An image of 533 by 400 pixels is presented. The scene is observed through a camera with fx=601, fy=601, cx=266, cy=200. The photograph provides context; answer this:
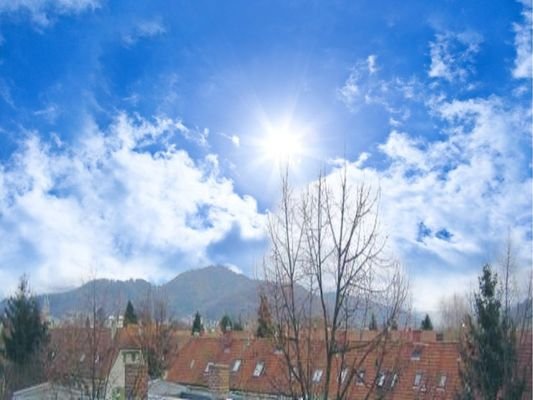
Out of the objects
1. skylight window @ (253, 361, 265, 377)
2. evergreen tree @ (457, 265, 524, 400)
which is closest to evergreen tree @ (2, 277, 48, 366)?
skylight window @ (253, 361, 265, 377)

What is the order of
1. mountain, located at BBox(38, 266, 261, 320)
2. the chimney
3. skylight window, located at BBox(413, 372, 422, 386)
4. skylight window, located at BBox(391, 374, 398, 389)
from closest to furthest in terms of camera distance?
skylight window, located at BBox(391, 374, 398, 389) < mountain, located at BBox(38, 266, 261, 320) < the chimney < skylight window, located at BBox(413, 372, 422, 386)

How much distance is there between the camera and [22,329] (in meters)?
25.5

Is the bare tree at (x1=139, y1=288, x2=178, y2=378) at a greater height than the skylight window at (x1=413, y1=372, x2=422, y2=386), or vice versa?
the bare tree at (x1=139, y1=288, x2=178, y2=378)

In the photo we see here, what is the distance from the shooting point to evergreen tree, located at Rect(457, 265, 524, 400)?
13.7 metres

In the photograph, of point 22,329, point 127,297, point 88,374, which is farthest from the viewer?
point 127,297

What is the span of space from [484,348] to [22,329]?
19.1 m

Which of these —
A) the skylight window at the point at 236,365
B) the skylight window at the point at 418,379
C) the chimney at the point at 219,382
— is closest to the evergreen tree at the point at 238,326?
the skylight window at the point at 236,365

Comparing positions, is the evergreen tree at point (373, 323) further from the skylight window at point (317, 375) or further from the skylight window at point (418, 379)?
the skylight window at point (418, 379)

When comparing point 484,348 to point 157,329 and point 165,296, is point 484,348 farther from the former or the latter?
point 165,296

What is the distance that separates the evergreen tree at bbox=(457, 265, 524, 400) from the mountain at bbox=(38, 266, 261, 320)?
5776 mm

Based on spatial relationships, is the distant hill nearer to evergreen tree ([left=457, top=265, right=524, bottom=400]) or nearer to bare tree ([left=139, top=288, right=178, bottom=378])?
bare tree ([left=139, top=288, right=178, bottom=378])

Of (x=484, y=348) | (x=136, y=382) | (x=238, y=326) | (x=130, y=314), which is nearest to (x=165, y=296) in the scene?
(x=130, y=314)

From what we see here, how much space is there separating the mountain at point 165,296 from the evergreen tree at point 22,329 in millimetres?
1529

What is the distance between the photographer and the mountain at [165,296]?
8.98m
